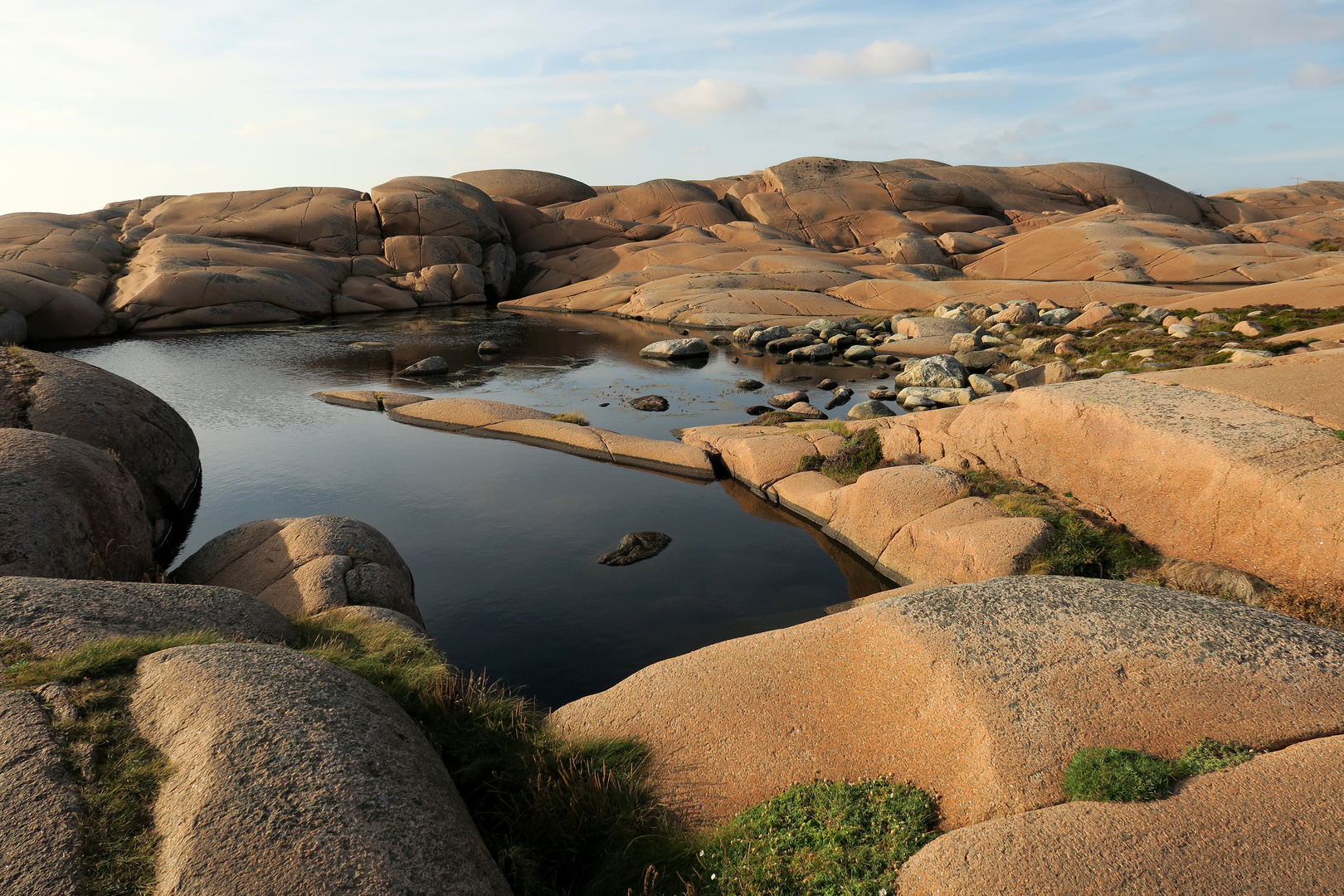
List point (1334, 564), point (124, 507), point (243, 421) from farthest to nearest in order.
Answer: point (243, 421), point (124, 507), point (1334, 564)

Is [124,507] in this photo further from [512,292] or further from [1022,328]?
[512,292]

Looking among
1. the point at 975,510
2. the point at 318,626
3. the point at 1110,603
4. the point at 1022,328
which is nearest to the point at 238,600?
the point at 318,626

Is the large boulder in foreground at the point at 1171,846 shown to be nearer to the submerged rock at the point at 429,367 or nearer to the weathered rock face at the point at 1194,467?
the weathered rock face at the point at 1194,467

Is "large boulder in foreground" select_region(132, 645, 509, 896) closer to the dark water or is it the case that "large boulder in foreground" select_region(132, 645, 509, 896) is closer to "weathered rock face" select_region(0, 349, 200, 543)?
the dark water

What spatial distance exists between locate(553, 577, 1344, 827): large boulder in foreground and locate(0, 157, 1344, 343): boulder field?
104ft

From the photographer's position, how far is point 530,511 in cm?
1702

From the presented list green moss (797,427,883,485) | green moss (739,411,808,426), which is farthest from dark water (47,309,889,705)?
green moss (739,411,808,426)

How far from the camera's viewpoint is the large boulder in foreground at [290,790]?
4.46 meters

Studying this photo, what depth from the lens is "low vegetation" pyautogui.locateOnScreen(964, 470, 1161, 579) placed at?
480 inches

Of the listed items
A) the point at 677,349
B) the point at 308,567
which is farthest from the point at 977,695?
the point at 677,349

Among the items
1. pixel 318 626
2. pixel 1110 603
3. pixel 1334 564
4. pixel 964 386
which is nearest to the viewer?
pixel 1110 603

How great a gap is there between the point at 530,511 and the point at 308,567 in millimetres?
6149

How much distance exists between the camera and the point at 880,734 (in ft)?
22.8

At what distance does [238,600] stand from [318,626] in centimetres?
131
